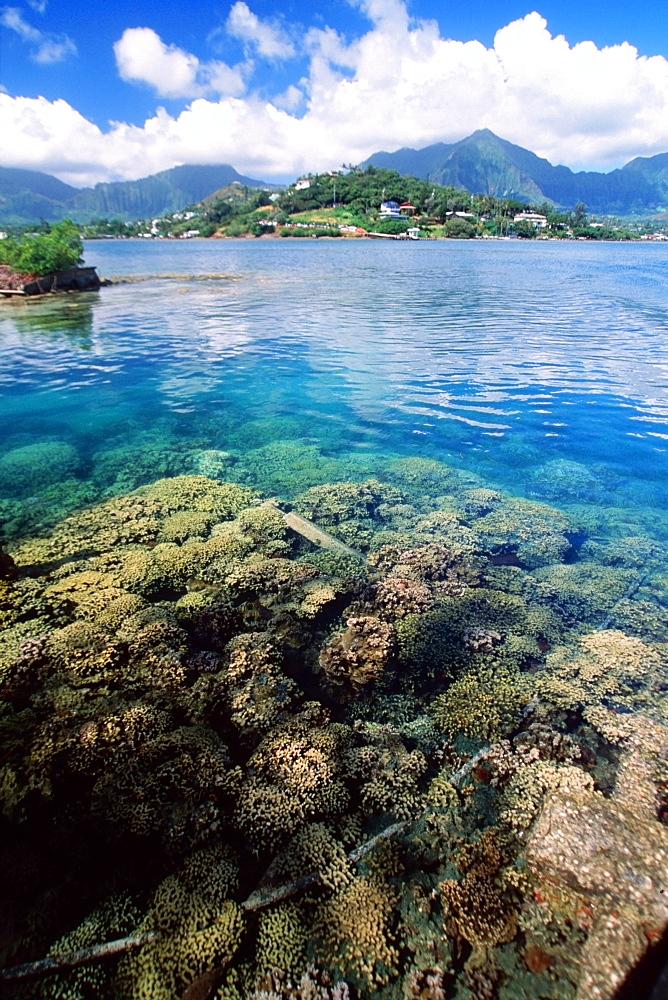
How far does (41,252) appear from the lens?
135 feet

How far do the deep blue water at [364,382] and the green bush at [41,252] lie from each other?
150 inches

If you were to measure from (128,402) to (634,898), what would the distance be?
65.4 feet

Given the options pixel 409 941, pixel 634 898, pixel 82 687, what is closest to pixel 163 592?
pixel 82 687

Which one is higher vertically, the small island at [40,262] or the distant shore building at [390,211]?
the distant shore building at [390,211]

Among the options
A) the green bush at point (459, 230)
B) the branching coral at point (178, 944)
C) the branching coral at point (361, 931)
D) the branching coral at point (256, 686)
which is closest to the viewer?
the branching coral at point (178, 944)

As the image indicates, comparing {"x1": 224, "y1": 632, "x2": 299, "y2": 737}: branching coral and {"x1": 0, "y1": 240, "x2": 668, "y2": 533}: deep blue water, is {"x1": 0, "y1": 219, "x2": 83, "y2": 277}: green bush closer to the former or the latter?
{"x1": 0, "y1": 240, "x2": 668, "y2": 533}: deep blue water

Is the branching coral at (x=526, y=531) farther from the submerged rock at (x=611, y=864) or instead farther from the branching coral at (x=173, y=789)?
the branching coral at (x=173, y=789)

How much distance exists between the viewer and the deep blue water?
14711 millimetres

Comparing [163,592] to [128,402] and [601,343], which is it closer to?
[128,402]

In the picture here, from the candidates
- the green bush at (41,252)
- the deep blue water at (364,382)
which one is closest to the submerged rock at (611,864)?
the deep blue water at (364,382)

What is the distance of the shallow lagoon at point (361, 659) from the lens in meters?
4.16

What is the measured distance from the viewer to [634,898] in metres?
4.13

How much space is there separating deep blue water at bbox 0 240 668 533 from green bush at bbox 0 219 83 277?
12.5 ft

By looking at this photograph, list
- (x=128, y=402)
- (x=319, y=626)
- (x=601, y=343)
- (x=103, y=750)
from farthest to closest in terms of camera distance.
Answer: (x=601, y=343) < (x=128, y=402) < (x=319, y=626) < (x=103, y=750)
